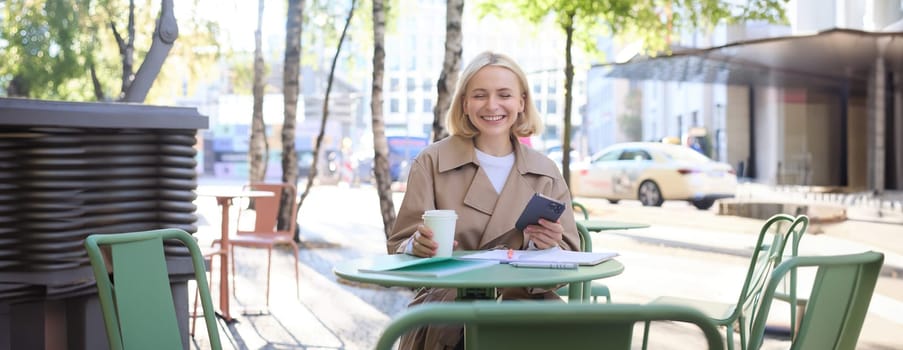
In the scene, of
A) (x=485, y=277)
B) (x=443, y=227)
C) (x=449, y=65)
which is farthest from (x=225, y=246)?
(x=485, y=277)

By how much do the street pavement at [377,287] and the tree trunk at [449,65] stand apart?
5.17 feet

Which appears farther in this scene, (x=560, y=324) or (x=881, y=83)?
(x=881, y=83)

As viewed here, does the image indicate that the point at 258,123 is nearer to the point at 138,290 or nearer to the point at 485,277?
the point at 138,290

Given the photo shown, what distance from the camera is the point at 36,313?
4273 mm

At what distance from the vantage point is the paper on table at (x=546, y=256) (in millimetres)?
3035

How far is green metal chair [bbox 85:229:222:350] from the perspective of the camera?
2625mm

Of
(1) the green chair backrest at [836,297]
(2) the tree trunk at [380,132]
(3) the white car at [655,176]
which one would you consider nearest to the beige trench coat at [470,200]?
(1) the green chair backrest at [836,297]

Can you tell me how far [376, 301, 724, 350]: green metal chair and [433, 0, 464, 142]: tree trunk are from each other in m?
8.05

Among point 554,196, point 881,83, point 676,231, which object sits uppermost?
point 881,83

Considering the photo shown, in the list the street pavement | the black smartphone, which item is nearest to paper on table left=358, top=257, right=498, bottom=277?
the black smartphone

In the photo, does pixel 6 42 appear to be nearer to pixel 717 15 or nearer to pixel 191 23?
pixel 191 23

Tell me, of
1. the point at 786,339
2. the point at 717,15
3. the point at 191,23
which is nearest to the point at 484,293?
the point at 786,339

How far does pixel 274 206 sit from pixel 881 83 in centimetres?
2533

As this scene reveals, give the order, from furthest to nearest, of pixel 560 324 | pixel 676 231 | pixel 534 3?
pixel 534 3, pixel 676 231, pixel 560 324
